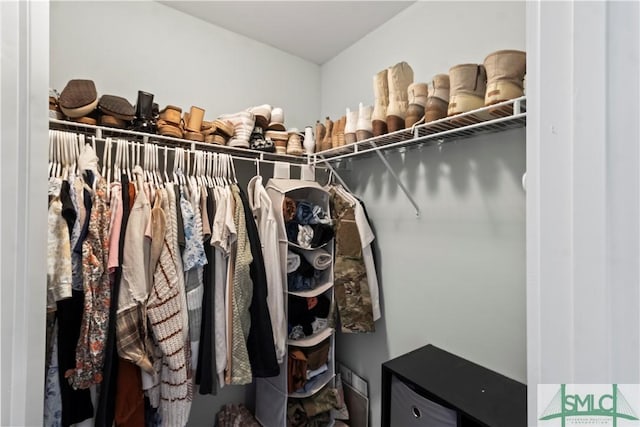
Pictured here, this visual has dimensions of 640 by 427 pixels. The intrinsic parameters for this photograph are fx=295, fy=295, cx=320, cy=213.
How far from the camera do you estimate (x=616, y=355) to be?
0.90 ft

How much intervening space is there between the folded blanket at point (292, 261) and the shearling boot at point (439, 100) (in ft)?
3.14

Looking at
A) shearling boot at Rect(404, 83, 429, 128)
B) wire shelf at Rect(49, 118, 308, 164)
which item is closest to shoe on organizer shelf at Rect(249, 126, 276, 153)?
wire shelf at Rect(49, 118, 308, 164)

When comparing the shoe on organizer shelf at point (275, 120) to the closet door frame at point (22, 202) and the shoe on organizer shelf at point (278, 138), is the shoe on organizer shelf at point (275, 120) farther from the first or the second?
the closet door frame at point (22, 202)

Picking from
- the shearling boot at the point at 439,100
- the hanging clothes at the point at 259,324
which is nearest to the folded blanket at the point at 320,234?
the hanging clothes at the point at 259,324

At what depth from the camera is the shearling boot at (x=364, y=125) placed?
4.87 feet

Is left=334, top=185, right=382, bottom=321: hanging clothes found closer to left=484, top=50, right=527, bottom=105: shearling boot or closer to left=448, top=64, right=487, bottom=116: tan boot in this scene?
left=448, top=64, right=487, bottom=116: tan boot

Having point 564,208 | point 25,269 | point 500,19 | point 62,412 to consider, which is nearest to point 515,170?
point 500,19

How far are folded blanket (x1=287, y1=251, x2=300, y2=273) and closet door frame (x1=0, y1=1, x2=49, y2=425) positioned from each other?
118 centimetres

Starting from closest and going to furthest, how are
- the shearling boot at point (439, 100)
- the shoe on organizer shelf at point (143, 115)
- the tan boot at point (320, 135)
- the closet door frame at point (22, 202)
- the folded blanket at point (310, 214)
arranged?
1. the closet door frame at point (22, 202)
2. the shearling boot at point (439, 100)
3. the shoe on organizer shelf at point (143, 115)
4. the folded blanket at point (310, 214)
5. the tan boot at point (320, 135)

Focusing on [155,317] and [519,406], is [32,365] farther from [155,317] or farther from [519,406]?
[519,406]

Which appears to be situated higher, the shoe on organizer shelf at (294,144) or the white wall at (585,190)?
the shoe on organizer shelf at (294,144)

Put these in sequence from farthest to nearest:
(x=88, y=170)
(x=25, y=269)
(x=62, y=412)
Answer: (x=88, y=170) < (x=62, y=412) < (x=25, y=269)

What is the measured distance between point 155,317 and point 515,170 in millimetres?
1517

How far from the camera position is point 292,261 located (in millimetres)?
1626
